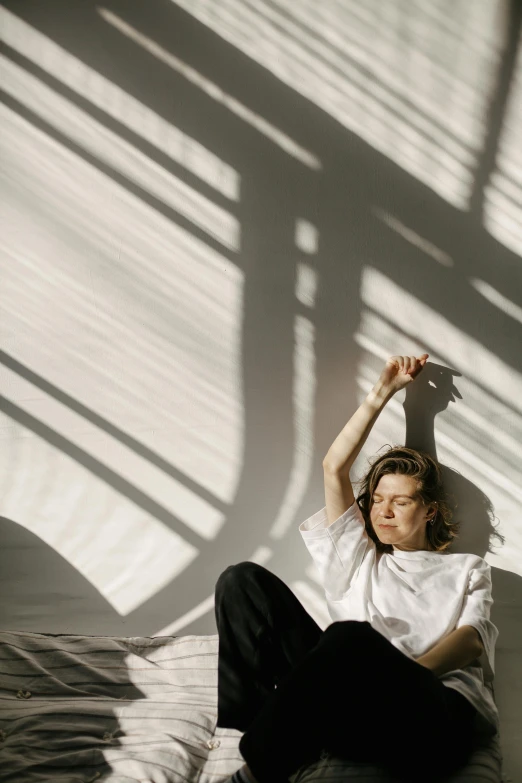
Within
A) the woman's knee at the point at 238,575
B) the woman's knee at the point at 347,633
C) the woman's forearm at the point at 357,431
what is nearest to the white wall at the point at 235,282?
the woman's forearm at the point at 357,431

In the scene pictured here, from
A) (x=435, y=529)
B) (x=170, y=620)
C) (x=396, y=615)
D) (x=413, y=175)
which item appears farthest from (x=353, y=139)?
(x=170, y=620)

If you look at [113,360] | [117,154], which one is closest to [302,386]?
[113,360]

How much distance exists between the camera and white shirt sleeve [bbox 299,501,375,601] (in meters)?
1.76

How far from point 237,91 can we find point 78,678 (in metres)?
1.74

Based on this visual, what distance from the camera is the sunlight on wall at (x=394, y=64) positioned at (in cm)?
180

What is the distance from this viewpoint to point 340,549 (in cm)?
177

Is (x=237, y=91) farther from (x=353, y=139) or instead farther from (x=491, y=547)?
(x=491, y=547)

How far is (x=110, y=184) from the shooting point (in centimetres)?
195

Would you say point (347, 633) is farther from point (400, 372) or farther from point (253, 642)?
point (400, 372)

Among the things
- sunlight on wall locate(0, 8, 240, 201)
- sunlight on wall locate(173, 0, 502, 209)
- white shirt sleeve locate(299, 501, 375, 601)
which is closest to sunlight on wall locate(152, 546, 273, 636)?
white shirt sleeve locate(299, 501, 375, 601)

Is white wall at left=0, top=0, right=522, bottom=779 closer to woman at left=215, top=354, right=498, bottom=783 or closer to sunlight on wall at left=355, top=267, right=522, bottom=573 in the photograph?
A: sunlight on wall at left=355, top=267, right=522, bottom=573

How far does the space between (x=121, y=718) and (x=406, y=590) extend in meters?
0.81

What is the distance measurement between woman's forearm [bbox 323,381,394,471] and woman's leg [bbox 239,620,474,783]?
498mm

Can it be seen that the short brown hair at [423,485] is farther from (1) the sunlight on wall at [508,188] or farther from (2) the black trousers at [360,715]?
(1) the sunlight on wall at [508,188]
